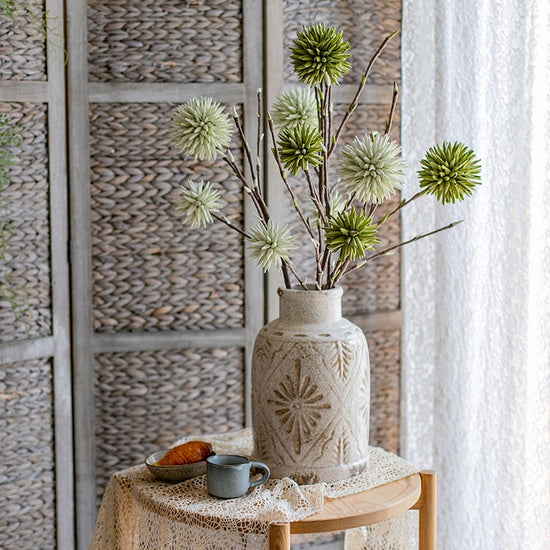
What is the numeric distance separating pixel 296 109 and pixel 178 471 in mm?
683

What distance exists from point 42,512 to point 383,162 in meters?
1.16

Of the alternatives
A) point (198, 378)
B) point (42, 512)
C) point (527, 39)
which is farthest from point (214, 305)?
point (527, 39)

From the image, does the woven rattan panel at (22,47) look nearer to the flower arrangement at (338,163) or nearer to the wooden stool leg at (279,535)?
the flower arrangement at (338,163)

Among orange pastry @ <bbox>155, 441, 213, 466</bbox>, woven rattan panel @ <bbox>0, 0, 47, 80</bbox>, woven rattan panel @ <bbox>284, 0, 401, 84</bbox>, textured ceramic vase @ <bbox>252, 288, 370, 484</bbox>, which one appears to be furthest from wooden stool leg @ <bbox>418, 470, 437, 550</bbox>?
woven rattan panel @ <bbox>0, 0, 47, 80</bbox>

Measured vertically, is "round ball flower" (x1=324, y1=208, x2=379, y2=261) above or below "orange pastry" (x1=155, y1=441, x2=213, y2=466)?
above

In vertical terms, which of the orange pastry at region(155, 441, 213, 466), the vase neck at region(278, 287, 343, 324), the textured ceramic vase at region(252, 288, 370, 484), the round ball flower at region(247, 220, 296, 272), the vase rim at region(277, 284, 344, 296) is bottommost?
→ the orange pastry at region(155, 441, 213, 466)

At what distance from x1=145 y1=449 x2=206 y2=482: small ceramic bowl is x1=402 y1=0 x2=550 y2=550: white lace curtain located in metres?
0.71

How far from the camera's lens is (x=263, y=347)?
4.98 feet

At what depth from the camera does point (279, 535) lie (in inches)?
52.4

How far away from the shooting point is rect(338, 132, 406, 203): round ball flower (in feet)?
4.74

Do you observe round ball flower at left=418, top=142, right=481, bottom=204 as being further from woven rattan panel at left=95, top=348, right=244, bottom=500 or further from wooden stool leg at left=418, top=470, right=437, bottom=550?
woven rattan panel at left=95, top=348, right=244, bottom=500

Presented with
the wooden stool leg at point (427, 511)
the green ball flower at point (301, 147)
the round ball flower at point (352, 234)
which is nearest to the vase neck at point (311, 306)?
the round ball flower at point (352, 234)

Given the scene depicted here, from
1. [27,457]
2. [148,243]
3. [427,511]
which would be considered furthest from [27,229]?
[427,511]

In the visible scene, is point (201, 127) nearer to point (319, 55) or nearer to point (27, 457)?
point (319, 55)
